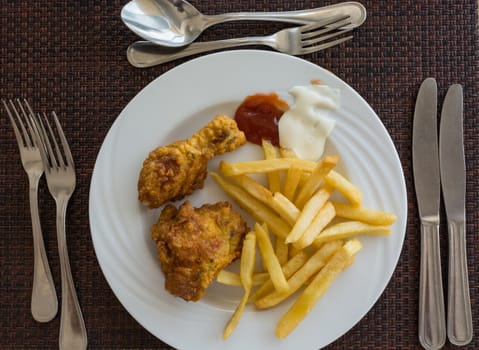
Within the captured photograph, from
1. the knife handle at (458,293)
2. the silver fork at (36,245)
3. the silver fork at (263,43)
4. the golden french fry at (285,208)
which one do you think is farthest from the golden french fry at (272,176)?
the silver fork at (36,245)

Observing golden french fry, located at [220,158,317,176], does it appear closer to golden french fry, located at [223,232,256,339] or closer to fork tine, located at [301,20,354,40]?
golden french fry, located at [223,232,256,339]

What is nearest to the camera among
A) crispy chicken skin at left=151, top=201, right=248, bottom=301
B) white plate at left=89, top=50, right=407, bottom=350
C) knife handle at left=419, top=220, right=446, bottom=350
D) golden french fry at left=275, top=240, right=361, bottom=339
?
crispy chicken skin at left=151, top=201, right=248, bottom=301

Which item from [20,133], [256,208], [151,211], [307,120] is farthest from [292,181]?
[20,133]

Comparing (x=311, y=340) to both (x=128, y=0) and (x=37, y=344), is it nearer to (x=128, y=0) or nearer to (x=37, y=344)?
(x=37, y=344)

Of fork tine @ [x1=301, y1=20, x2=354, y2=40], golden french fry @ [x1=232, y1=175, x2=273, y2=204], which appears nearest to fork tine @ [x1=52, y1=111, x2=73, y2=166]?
golden french fry @ [x1=232, y1=175, x2=273, y2=204]

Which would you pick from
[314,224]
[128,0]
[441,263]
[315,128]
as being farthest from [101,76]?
[441,263]

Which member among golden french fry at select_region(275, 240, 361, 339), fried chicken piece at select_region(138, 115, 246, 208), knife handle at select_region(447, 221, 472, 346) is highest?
fried chicken piece at select_region(138, 115, 246, 208)

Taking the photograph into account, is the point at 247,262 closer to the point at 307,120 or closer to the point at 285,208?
the point at 285,208

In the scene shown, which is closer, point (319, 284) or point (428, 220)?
point (319, 284)
